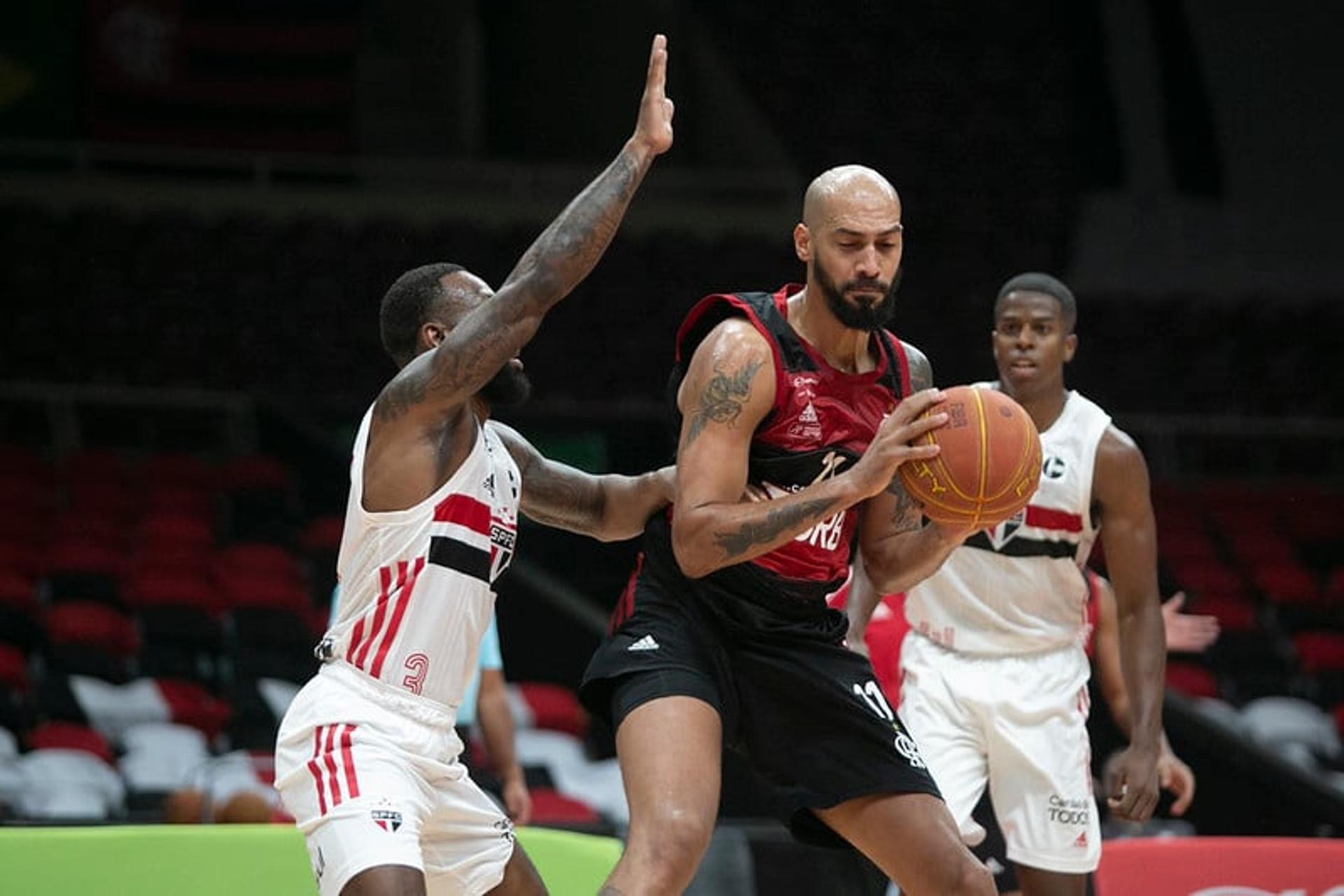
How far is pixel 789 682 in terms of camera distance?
15.3ft

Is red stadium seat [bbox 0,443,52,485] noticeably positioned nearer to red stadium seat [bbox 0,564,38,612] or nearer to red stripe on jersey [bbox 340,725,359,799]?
red stadium seat [bbox 0,564,38,612]

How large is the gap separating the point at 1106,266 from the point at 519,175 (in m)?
5.25

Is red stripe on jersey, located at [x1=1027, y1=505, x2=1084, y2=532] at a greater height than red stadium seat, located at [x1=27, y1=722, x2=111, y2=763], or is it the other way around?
red stripe on jersey, located at [x1=1027, y1=505, x2=1084, y2=532]

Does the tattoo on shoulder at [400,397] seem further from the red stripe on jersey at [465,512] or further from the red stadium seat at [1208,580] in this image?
the red stadium seat at [1208,580]

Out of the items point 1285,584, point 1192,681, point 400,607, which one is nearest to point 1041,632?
point 400,607

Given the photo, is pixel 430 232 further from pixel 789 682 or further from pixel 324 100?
pixel 789 682

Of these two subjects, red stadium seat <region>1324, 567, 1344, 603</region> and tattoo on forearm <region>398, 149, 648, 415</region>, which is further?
red stadium seat <region>1324, 567, 1344, 603</region>

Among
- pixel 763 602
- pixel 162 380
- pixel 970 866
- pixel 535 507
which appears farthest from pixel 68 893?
pixel 162 380

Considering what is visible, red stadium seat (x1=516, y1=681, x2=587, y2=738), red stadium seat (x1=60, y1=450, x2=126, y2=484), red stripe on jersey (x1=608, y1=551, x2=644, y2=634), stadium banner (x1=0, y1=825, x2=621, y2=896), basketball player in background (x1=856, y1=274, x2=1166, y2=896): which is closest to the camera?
red stripe on jersey (x1=608, y1=551, x2=644, y2=634)

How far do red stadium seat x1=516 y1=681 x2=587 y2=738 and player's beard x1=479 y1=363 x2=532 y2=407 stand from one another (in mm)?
5787

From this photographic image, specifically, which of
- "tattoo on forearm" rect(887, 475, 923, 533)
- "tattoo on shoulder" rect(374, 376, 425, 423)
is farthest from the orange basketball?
"tattoo on shoulder" rect(374, 376, 425, 423)

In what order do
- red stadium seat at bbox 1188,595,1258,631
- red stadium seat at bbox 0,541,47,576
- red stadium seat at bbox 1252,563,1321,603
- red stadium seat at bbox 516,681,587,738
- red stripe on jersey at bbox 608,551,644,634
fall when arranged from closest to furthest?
red stripe on jersey at bbox 608,551,644,634 → red stadium seat at bbox 516,681,587,738 → red stadium seat at bbox 0,541,47,576 → red stadium seat at bbox 1188,595,1258,631 → red stadium seat at bbox 1252,563,1321,603

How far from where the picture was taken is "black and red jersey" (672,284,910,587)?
461 cm

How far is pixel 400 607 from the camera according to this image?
448 cm
